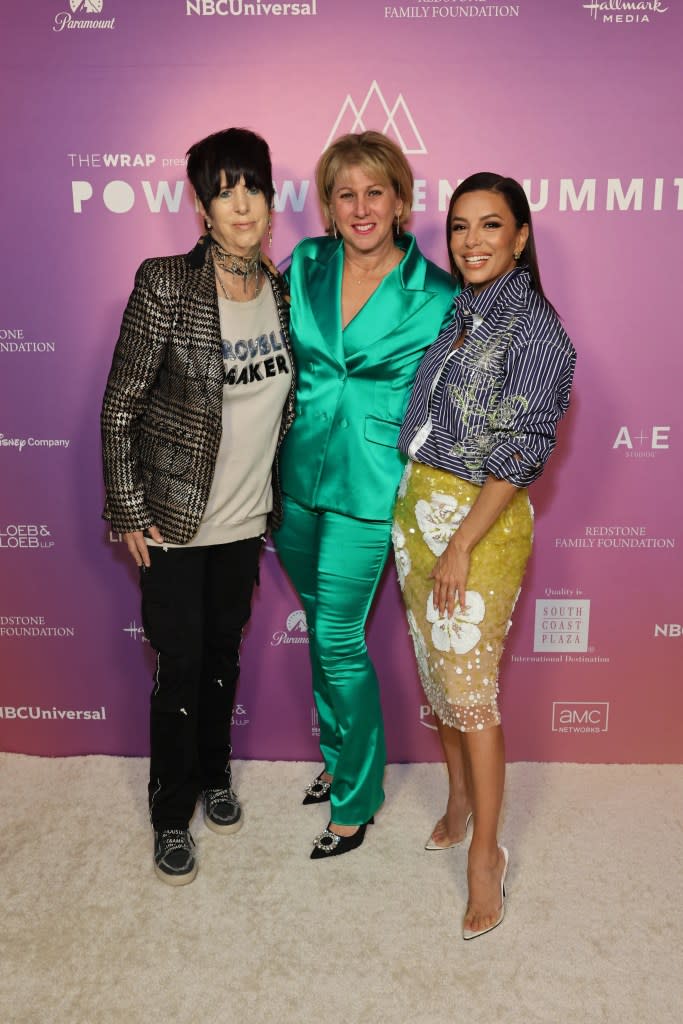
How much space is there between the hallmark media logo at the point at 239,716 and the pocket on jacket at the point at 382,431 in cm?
109

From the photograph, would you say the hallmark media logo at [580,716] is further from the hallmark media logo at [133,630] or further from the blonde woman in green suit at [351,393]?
the hallmark media logo at [133,630]

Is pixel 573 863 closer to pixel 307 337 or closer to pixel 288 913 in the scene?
pixel 288 913

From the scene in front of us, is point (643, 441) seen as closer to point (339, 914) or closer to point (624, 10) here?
point (624, 10)

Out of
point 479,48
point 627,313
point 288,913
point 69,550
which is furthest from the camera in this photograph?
point 69,550

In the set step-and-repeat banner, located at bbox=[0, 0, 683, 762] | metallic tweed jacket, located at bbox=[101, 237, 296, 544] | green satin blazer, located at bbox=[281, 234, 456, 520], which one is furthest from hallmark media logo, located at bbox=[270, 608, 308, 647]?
metallic tweed jacket, located at bbox=[101, 237, 296, 544]

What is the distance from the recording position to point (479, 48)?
2.18 meters

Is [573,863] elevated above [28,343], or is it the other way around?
[28,343]

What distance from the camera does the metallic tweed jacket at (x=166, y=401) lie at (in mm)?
1893

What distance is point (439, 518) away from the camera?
6.14 feet

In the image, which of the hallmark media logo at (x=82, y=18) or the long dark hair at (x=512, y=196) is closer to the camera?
the long dark hair at (x=512, y=196)

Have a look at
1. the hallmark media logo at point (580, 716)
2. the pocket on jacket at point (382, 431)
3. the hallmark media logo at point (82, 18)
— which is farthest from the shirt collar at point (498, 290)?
the hallmark media logo at point (580, 716)

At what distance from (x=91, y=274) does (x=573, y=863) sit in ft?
6.75

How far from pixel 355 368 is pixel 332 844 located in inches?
49.5

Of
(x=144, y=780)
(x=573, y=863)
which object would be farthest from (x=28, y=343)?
(x=573, y=863)
